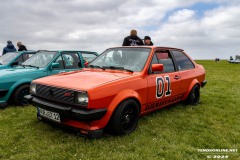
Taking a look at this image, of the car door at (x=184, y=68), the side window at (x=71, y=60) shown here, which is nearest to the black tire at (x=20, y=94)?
the side window at (x=71, y=60)

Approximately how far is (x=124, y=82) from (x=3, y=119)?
2630mm

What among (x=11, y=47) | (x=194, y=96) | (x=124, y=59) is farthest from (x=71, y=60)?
(x=11, y=47)

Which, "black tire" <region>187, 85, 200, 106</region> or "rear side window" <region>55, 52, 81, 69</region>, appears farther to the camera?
"rear side window" <region>55, 52, 81, 69</region>

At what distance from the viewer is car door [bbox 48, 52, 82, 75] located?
6055 mm

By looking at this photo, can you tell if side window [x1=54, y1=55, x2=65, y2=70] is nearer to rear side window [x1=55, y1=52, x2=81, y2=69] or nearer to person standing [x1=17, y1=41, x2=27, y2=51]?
rear side window [x1=55, y1=52, x2=81, y2=69]

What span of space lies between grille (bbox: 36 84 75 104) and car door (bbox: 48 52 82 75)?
2234 mm

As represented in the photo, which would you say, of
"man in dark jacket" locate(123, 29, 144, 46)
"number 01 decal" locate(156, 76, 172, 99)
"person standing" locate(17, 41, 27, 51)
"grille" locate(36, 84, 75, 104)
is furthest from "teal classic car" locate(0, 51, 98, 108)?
"person standing" locate(17, 41, 27, 51)

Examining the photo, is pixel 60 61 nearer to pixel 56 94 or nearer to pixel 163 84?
pixel 56 94

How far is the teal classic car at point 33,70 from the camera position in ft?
16.7

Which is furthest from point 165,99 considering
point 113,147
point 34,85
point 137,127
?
point 34,85

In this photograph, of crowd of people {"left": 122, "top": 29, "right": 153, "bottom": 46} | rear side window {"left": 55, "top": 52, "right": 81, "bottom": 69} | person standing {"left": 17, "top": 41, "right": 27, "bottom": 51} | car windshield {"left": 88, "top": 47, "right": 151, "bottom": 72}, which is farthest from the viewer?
person standing {"left": 17, "top": 41, "right": 27, "bottom": 51}

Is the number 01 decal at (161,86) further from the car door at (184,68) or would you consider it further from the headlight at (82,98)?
the headlight at (82,98)

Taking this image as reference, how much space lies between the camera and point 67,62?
6.27m

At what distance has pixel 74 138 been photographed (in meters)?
3.52
